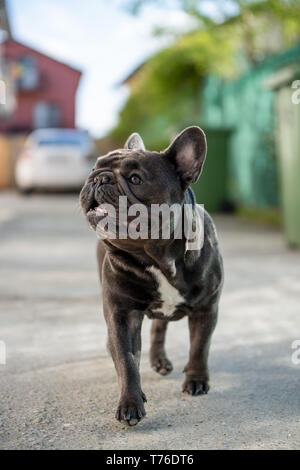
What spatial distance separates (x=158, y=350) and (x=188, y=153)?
3.85 ft

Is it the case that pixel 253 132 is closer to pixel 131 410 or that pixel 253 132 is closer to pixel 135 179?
pixel 135 179

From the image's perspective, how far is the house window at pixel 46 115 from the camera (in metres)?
38.8

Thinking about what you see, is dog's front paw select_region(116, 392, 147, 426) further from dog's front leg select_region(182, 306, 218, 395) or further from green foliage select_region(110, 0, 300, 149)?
green foliage select_region(110, 0, 300, 149)

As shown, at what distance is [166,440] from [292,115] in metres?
6.04

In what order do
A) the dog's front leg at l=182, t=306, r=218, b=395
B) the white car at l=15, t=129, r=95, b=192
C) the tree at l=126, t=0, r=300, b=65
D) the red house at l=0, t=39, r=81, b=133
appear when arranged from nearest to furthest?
the dog's front leg at l=182, t=306, r=218, b=395, the tree at l=126, t=0, r=300, b=65, the white car at l=15, t=129, r=95, b=192, the red house at l=0, t=39, r=81, b=133

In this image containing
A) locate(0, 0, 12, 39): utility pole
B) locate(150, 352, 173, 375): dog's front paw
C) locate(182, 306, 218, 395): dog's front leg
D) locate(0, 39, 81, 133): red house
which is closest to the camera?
locate(182, 306, 218, 395): dog's front leg

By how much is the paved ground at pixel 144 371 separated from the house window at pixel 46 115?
32.5 meters

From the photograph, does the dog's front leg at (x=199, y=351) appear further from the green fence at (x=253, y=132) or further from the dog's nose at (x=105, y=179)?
the green fence at (x=253, y=132)

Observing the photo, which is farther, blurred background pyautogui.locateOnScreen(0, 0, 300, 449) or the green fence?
the green fence

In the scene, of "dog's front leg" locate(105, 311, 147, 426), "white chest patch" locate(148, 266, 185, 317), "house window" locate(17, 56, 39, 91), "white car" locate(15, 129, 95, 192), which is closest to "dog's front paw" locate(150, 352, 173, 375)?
"dog's front leg" locate(105, 311, 147, 426)

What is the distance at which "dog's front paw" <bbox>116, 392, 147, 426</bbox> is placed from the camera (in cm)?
273

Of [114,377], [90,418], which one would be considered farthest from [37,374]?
[90,418]

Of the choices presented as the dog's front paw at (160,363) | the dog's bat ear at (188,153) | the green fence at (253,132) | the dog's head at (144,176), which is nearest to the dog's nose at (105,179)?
the dog's head at (144,176)

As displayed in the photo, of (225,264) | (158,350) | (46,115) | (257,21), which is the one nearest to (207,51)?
(257,21)
